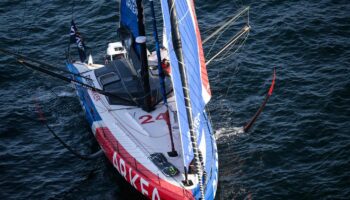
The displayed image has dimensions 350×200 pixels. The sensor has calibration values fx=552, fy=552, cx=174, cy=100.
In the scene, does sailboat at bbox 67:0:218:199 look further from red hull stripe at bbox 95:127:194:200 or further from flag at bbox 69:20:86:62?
flag at bbox 69:20:86:62

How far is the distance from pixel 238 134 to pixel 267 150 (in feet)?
7.63

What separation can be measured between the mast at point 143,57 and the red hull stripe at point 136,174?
2.66m

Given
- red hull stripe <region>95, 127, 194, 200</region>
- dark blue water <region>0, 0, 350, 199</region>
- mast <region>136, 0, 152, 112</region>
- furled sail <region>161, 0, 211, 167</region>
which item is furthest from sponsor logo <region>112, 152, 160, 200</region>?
mast <region>136, 0, 152, 112</region>

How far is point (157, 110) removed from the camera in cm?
3069

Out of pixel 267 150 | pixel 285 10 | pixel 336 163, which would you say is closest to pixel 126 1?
pixel 267 150

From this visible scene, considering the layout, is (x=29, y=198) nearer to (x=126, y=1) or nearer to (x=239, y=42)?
(x=126, y=1)

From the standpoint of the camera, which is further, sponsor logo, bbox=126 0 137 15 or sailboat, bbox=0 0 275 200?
sponsor logo, bbox=126 0 137 15

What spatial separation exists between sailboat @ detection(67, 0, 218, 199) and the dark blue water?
2389mm

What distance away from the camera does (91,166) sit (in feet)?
103

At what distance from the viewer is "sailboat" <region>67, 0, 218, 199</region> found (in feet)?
76.9

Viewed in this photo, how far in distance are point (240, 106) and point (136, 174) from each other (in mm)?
10464

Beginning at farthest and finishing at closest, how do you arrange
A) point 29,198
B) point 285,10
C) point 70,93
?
point 285,10 → point 70,93 → point 29,198

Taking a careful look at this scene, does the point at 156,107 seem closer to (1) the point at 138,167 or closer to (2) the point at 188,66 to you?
(1) the point at 138,167

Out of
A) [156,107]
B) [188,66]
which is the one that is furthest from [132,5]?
[188,66]
